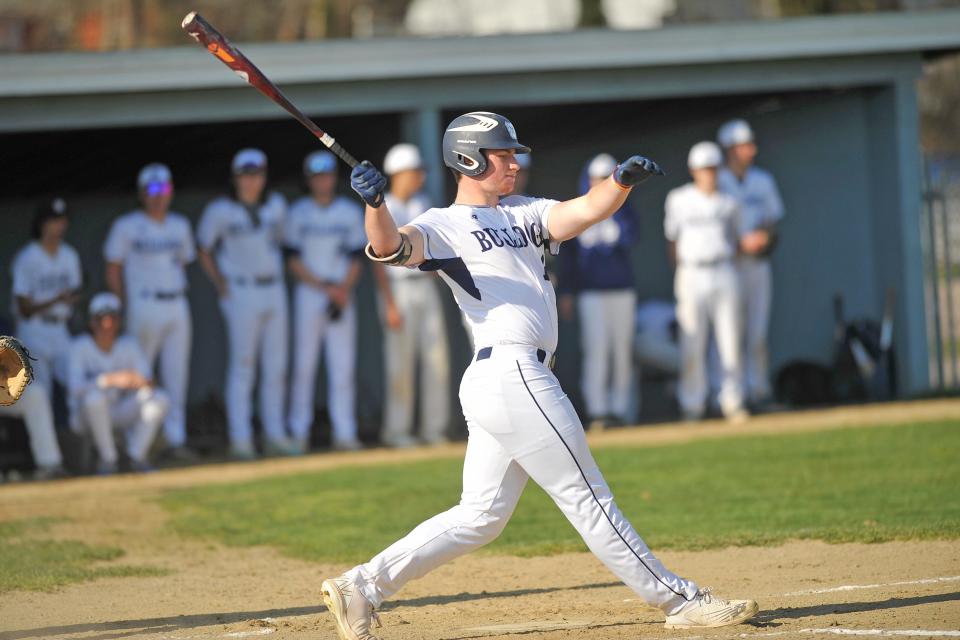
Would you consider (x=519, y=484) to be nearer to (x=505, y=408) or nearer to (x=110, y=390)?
(x=505, y=408)

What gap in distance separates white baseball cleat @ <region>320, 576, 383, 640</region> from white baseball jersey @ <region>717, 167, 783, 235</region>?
25.5 feet

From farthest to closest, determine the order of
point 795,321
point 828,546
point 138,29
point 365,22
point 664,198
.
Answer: point 664,198 → point 795,321 → point 365,22 → point 138,29 → point 828,546

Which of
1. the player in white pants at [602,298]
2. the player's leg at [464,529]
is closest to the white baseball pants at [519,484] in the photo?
the player's leg at [464,529]

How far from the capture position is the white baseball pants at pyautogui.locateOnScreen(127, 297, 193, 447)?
10836 millimetres

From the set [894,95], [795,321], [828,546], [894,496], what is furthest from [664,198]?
[828,546]

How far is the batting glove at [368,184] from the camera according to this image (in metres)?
4.48

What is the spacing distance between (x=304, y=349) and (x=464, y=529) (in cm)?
654

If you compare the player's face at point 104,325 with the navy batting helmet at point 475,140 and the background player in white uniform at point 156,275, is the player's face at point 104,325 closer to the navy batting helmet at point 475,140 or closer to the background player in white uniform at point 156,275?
the background player in white uniform at point 156,275

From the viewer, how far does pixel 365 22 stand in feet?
43.4

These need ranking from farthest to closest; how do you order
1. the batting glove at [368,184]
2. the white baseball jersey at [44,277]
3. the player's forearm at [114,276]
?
the player's forearm at [114,276] → the white baseball jersey at [44,277] → the batting glove at [368,184]

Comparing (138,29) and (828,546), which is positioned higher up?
(138,29)

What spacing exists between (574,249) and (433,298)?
1.25 meters

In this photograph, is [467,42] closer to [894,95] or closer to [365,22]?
[365,22]

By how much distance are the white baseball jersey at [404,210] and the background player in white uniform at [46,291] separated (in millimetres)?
2459
